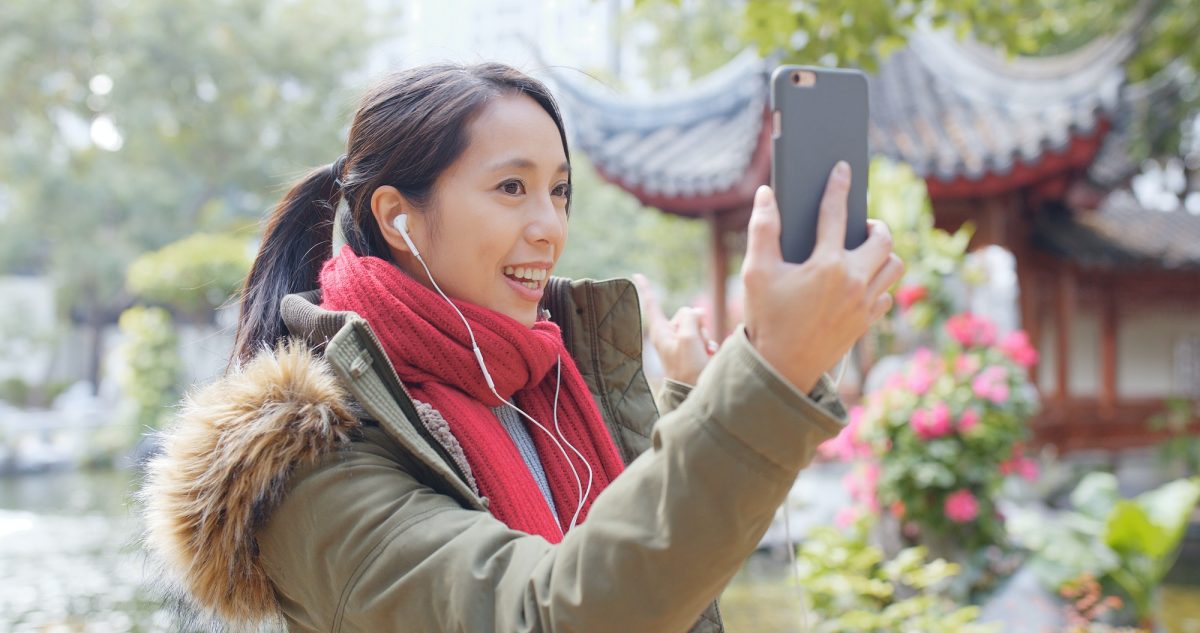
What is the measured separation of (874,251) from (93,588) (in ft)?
24.2

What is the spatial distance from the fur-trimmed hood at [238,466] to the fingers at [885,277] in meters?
0.57

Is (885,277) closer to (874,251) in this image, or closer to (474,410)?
(874,251)

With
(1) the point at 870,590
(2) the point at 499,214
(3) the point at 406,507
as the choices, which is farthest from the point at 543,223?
(1) the point at 870,590

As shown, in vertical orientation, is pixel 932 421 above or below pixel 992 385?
below

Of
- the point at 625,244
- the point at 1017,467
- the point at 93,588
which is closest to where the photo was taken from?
the point at 1017,467

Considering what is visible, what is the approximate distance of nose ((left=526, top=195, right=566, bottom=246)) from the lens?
1207 millimetres

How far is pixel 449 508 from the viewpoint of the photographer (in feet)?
3.19

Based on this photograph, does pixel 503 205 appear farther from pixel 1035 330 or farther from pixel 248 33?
pixel 248 33

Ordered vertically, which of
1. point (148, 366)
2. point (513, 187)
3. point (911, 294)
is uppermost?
point (513, 187)

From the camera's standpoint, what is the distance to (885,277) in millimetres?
840

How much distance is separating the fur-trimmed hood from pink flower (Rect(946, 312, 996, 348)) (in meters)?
4.25

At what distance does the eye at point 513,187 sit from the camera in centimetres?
121

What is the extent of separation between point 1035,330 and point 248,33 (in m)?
15.0

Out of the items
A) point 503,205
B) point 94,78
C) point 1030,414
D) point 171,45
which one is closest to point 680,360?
point 503,205
